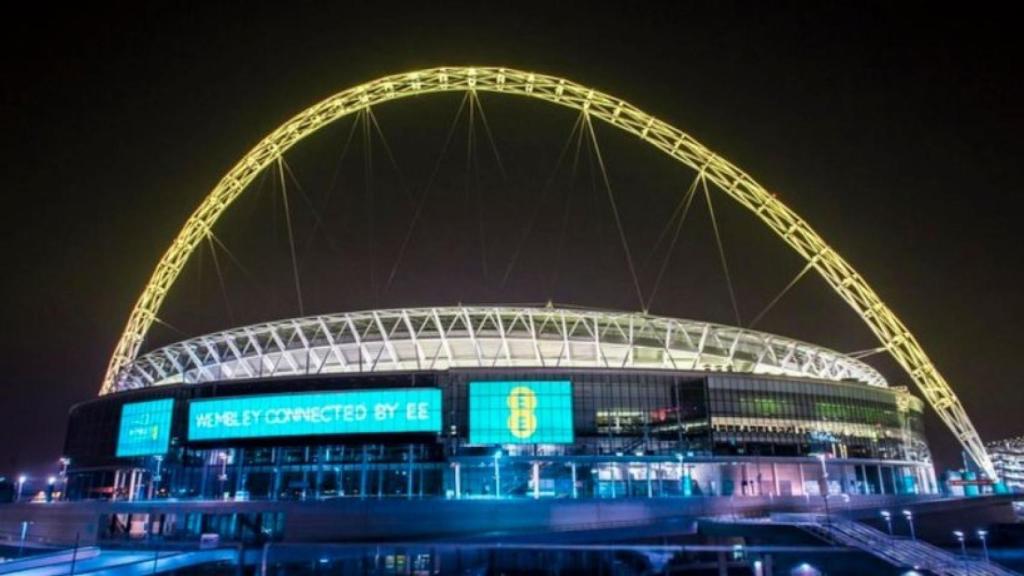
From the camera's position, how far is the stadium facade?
56.1m

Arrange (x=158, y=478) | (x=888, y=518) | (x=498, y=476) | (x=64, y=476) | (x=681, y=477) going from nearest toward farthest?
(x=888, y=518) < (x=498, y=476) < (x=681, y=477) < (x=158, y=478) < (x=64, y=476)

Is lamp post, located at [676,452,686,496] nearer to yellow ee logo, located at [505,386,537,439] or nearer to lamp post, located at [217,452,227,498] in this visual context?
yellow ee logo, located at [505,386,537,439]

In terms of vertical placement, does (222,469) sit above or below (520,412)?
below

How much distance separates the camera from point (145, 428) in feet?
211

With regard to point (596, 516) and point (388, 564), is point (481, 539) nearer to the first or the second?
point (388, 564)

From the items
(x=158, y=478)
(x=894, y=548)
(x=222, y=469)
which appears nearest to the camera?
(x=894, y=548)

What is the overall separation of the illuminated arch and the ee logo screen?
21.9m

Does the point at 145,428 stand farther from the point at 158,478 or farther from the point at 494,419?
the point at 494,419

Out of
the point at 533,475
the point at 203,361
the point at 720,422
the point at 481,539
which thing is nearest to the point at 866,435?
the point at 720,422

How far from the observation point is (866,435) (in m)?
68.2

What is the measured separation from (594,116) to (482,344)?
25191 millimetres

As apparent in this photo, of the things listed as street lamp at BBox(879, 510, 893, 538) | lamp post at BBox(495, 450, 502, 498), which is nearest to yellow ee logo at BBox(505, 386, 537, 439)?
lamp post at BBox(495, 450, 502, 498)

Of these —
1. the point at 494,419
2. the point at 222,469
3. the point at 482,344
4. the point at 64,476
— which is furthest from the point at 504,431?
the point at 64,476

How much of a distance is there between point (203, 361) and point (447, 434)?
1408 inches
